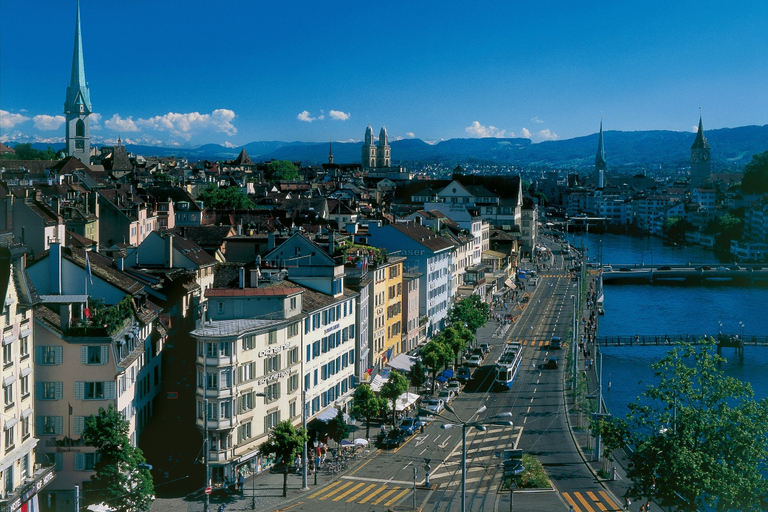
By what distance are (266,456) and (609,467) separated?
1092cm

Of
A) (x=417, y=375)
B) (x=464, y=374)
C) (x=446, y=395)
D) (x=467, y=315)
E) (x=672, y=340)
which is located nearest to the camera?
(x=446, y=395)

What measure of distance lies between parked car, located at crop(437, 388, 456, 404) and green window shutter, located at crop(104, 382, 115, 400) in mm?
15856

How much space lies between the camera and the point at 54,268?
86.5 ft

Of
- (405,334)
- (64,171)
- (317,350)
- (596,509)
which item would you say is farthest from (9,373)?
(64,171)

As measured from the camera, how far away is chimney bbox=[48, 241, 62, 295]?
2614cm

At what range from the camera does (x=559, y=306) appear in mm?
67750

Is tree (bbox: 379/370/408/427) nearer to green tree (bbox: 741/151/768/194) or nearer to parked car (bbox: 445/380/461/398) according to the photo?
parked car (bbox: 445/380/461/398)

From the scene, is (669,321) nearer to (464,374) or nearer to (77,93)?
(464,374)

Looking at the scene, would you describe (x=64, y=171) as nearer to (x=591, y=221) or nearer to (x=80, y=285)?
(x=80, y=285)

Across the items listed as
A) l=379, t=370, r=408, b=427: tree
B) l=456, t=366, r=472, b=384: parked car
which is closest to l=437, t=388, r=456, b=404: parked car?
l=456, t=366, r=472, b=384: parked car

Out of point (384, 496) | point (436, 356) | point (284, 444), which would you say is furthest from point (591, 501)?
point (436, 356)

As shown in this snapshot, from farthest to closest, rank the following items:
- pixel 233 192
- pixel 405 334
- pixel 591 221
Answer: pixel 591 221
pixel 233 192
pixel 405 334

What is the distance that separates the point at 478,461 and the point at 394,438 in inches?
134

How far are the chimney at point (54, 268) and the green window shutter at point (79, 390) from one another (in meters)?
3.01
